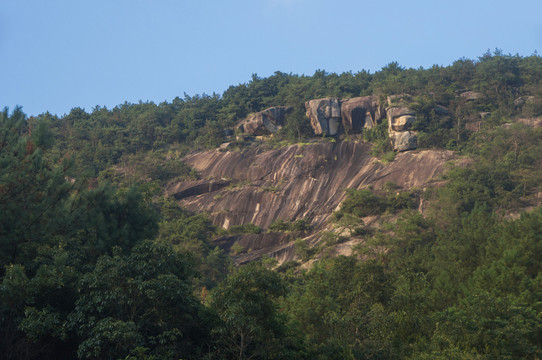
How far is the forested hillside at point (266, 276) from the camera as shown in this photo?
391 inches

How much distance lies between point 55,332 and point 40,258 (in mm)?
2183

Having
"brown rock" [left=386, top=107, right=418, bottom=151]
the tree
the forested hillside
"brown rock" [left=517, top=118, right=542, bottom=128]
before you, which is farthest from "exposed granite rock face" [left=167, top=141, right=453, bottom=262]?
the tree

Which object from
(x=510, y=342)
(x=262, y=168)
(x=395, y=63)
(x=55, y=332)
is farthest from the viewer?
(x=395, y=63)

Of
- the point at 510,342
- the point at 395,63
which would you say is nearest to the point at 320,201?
the point at 395,63

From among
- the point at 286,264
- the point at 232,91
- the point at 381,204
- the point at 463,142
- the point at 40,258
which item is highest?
the point at 232,91

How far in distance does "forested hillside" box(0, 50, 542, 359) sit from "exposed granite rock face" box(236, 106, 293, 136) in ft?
43.5

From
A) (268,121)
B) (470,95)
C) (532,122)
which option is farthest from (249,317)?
(470,95)

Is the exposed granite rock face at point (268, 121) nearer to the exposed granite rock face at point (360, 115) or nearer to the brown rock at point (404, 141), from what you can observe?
the exposed granite rock face at point (360, 115)

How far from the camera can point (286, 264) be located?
32781mm

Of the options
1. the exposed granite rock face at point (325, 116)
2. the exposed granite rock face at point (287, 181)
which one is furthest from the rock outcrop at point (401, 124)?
the exposed granite rock face at point (325, 116)

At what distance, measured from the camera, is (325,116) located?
148 ft

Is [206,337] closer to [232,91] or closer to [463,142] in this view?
[463,142]

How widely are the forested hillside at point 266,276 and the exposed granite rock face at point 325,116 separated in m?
9.98

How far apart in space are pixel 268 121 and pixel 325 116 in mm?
5417
